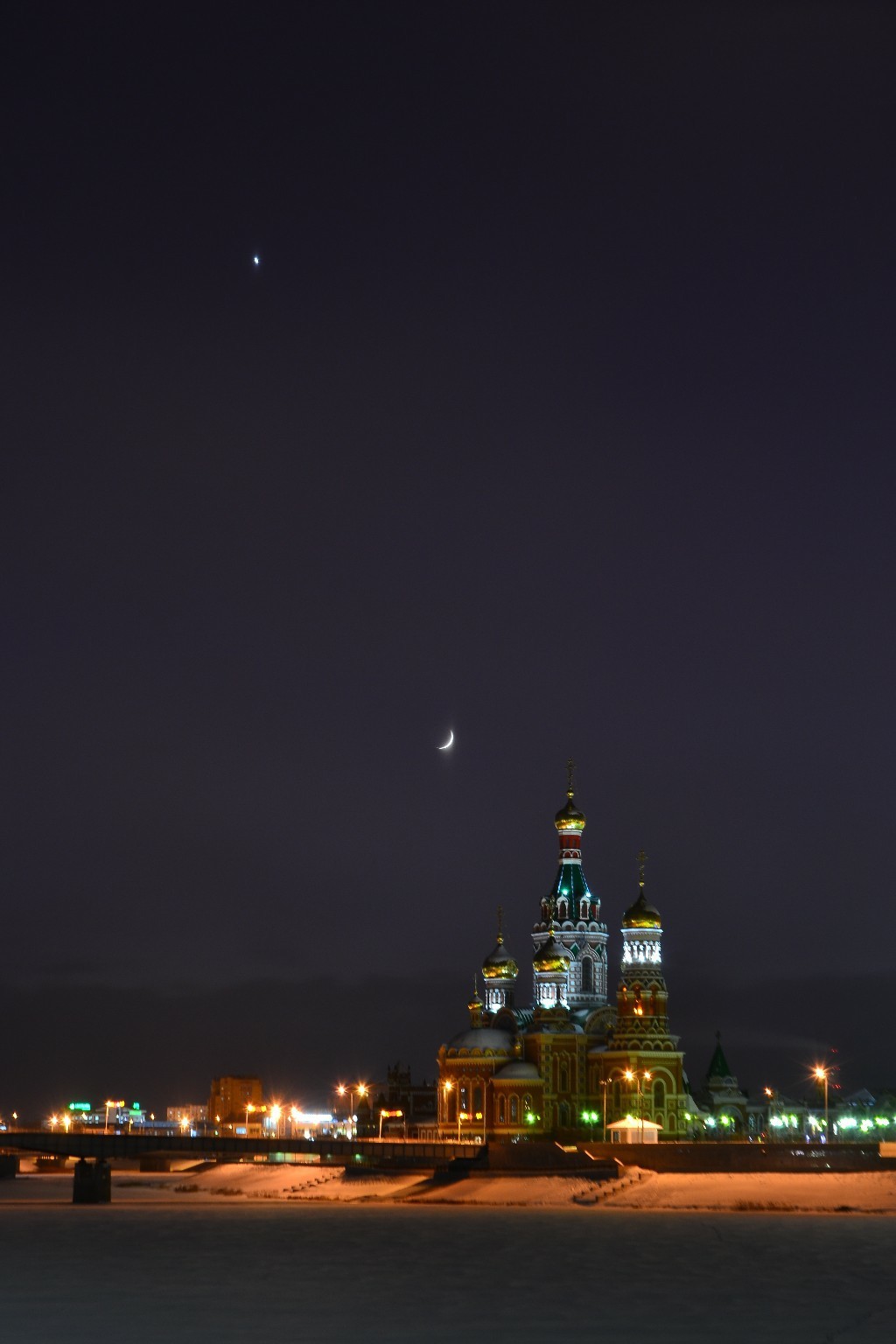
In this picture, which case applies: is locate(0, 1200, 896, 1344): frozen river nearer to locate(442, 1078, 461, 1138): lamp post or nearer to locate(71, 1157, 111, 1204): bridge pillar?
locate(71, 1157, 111, 1204): bridge pillar

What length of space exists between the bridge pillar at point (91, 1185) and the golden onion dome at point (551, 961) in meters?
46.2

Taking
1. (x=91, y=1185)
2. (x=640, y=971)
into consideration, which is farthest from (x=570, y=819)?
(x=91, y=1185)

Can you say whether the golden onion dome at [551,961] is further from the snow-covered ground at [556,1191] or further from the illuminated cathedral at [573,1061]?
the snow-covered ground at [556,1191]

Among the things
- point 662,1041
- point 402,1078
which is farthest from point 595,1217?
point 402,1078

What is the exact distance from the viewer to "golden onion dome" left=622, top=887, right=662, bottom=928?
361 feet

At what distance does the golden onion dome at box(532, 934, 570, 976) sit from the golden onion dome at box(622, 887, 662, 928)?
7299 millimetres

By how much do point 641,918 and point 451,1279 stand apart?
7404cm

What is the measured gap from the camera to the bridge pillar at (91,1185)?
7388 centimetres

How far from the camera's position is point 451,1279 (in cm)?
3747

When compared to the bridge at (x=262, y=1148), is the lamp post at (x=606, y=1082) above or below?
above

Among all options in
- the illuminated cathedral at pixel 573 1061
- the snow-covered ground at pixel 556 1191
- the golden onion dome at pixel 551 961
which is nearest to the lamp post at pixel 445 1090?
the illuminated cathedral at pixel 573 1061

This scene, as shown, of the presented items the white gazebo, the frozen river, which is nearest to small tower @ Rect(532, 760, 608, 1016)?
the white gazebo

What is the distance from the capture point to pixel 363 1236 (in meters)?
49.8

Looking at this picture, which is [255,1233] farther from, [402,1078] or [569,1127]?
[402,1078]
